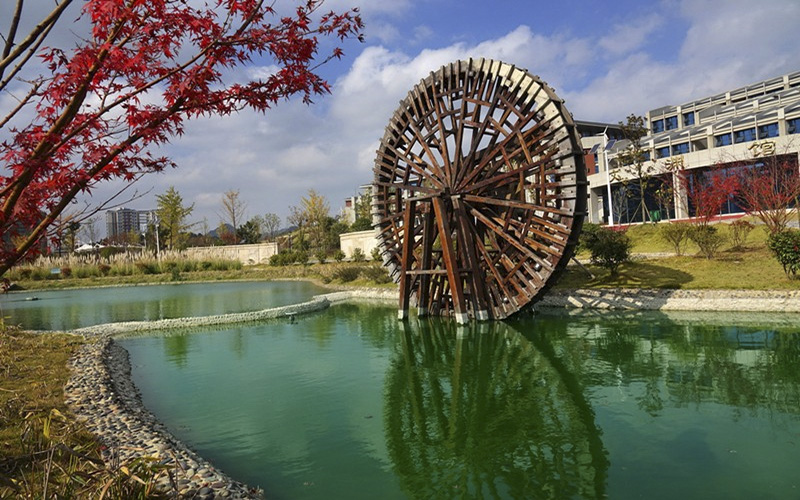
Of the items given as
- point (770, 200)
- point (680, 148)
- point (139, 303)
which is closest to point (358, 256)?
point (139, 303)

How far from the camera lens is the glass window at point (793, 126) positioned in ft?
100

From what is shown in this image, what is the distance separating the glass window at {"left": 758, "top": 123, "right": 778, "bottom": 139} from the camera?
1228 inches

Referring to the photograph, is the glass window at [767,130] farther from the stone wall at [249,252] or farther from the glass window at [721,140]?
the stone wall at [249,252]

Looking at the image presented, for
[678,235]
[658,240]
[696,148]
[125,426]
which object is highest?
[696,148]

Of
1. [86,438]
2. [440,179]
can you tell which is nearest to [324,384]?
[86,438]

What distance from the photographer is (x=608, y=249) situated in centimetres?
1375

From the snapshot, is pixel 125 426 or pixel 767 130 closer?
pixel 125 426

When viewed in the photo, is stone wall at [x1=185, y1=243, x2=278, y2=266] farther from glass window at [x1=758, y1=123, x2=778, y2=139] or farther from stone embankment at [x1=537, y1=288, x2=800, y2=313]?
glass window at [x1=758, y1=123, x2=778, y2=139]

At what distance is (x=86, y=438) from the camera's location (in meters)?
4.83

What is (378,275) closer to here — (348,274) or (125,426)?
(348,274)

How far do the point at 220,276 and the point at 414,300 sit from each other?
62.9 feet

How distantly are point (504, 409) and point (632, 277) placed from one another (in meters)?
9.24

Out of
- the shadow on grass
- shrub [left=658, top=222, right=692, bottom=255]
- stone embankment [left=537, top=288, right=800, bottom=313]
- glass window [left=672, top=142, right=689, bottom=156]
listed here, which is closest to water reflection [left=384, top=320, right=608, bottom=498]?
stone embankment [left=537, top=288, right=800, bottom=313]

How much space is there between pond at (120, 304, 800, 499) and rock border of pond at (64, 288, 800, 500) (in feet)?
1.33
